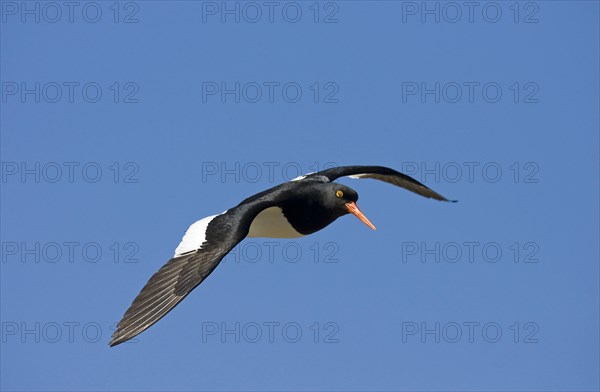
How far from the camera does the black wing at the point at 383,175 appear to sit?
16.6m

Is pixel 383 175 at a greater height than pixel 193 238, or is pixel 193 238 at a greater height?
pixel 383 175

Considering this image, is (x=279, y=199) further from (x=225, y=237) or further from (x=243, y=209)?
(x=225, y=237)

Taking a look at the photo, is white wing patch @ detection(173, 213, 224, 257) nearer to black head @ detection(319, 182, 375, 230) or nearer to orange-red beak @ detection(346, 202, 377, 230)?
black head @ detection(319, 182, 375, 230)

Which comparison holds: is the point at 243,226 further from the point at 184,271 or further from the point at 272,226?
the point at 272,226

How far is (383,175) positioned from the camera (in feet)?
58.6

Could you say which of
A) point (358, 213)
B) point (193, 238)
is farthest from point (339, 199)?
point (193, 238)

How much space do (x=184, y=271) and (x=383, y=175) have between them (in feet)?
21.4

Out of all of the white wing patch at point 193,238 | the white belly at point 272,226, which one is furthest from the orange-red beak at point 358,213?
the white wing patch at point 193,238

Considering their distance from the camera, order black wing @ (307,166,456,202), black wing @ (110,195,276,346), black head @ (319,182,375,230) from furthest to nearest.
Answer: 1. black wing @ (307,166,456,202)
2. black head @ (319,182,375,230)
3. black wing @ (110,195,276,346)

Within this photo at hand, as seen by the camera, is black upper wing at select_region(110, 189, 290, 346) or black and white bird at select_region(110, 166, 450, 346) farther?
black and white bird at select_region(110, 166, 450, 346)

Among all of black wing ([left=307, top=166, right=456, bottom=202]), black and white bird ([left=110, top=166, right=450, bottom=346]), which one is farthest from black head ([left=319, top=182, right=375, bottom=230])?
black wing ([left=307, top=166, right=456, bottom=202])

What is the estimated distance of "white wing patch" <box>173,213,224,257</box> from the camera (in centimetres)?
1284

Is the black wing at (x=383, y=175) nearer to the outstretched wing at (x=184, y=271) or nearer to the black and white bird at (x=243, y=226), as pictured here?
the black and white bird at (x=243, y=226)

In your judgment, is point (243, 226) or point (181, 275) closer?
point (181, 275)
